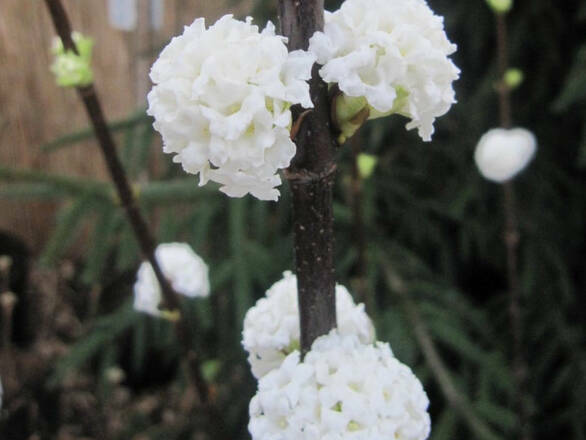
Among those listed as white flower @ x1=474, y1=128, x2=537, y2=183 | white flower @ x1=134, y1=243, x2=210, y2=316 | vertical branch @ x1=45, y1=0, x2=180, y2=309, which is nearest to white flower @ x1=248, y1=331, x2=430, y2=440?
vertical branch @ x1=45, y1=0, x2=180, y2=309

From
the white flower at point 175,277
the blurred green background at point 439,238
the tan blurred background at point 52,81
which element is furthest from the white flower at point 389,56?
the tan blurred background at point 52,81

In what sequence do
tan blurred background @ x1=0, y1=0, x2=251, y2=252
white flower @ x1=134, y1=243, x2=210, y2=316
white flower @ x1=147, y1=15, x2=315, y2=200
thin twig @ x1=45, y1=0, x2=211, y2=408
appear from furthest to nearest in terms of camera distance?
tan blurred background @ x1=0, y1=0, x2=251, y2=252
white flower @ x1=134, y1=243, x2=210, y2=316
thin twig @ x1=45, y1=0, x2=211, y2=408
white flower @ x1=147, y1=15, x2=315, y2=200

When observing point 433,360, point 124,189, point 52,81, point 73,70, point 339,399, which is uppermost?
point 52,81

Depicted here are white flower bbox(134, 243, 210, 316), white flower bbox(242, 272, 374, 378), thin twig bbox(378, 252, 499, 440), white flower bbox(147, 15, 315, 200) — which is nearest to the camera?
white flower bbox(147, 15, 315, 200)

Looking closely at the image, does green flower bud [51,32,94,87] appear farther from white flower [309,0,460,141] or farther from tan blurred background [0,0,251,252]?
tan blurred background [0,0,251,252]

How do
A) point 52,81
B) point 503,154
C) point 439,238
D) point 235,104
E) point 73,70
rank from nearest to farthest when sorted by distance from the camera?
point 235,104 < point 73,70 < point 503,154 < point 439,238 < point 52,81

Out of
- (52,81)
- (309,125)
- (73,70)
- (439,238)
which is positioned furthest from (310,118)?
(52,81)

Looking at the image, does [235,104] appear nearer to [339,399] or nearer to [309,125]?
[309,125]

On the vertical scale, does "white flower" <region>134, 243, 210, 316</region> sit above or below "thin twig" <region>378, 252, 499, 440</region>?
above
